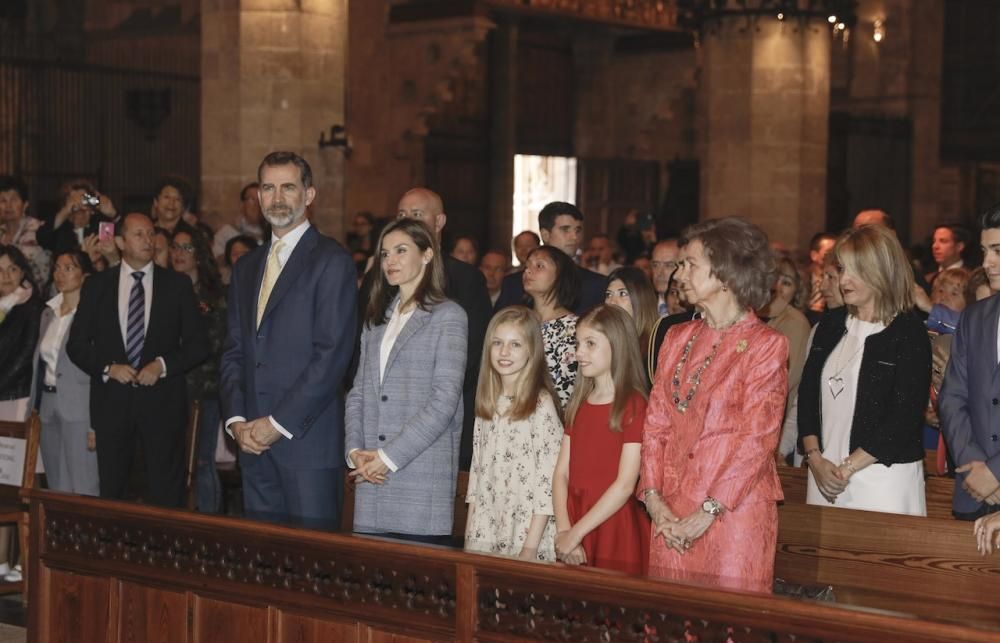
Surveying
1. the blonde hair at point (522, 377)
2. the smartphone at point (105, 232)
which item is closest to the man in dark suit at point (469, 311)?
the blonde hair at point (522, 377)

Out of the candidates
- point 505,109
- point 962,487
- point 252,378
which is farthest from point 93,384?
point 505,109

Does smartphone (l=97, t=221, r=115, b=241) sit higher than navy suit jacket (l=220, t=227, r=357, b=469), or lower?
higher

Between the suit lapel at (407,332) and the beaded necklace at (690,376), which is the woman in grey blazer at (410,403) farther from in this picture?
Answer: the beaded necklace at (690,376)

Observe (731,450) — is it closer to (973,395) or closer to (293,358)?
(973,395)

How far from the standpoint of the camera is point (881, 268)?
16.0ft

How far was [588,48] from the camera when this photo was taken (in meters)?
20.2

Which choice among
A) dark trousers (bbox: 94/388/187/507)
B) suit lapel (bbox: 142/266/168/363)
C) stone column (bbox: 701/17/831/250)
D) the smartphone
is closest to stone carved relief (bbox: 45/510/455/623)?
dark trousers (bbox: 94/388/187/507)

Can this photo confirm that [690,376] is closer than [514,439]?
Yes

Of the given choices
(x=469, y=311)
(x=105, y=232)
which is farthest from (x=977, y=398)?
(x=105, y=232)

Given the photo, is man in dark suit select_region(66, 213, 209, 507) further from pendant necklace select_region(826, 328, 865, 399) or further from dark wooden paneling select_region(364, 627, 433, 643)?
pendant necklace select_region(826, 328, 865, 399)

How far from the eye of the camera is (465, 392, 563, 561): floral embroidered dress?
4562mm

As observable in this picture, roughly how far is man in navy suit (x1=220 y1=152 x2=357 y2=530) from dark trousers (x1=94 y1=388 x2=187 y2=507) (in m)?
1.44

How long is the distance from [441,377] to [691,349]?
100cm

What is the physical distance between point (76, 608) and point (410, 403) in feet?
4.02
